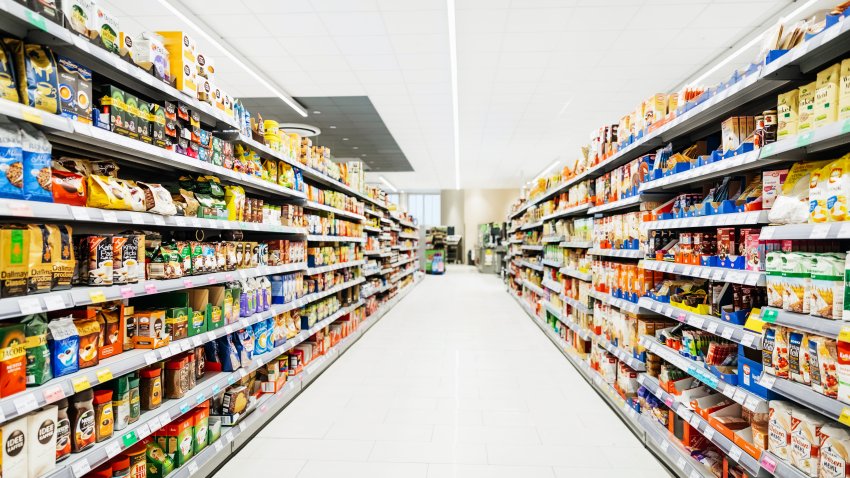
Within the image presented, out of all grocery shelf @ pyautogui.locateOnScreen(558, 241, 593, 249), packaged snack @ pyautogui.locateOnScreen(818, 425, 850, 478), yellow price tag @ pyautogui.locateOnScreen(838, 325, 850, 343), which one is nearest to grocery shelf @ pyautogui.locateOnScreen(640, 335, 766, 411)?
packaged snack @ pyautogui.locateOnScreen(818, 425, 850, 478)

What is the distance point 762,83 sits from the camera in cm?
198

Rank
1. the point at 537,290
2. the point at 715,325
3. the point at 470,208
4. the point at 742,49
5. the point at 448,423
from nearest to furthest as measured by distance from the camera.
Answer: the point at 715,325, the point at 448,423, the point at 742,49, the point at 537,290, the point at 470,208

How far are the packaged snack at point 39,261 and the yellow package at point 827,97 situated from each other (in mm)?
2899

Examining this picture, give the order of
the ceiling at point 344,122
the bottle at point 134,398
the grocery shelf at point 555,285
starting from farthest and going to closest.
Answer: the ceiling at point 344,122 < the grocery shelf at point 555,285 < the bottle at point 134,398

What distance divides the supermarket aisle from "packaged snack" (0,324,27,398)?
1.42 metres

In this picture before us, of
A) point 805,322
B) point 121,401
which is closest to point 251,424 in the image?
point 121,401

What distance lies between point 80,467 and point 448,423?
227 centimetres

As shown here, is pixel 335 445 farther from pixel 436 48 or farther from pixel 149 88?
pixel 436 48

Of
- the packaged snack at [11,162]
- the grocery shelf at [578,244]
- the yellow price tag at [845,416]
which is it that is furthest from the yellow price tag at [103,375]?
the grocery shelf at [578,244]

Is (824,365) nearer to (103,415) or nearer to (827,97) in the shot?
(827,97)

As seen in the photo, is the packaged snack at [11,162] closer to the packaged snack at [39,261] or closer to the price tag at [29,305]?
the packaged snack at [39,261]

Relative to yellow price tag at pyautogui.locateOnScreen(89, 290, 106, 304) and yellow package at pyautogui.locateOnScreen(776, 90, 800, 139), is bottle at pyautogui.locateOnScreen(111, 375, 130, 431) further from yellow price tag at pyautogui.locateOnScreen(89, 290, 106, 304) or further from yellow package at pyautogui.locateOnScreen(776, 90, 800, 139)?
yellow package at pyautogui.locateOnScreen(776, 90, 800, 139)

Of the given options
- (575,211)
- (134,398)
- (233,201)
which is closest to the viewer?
(134,398)

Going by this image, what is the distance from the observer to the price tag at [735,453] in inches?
77.2
